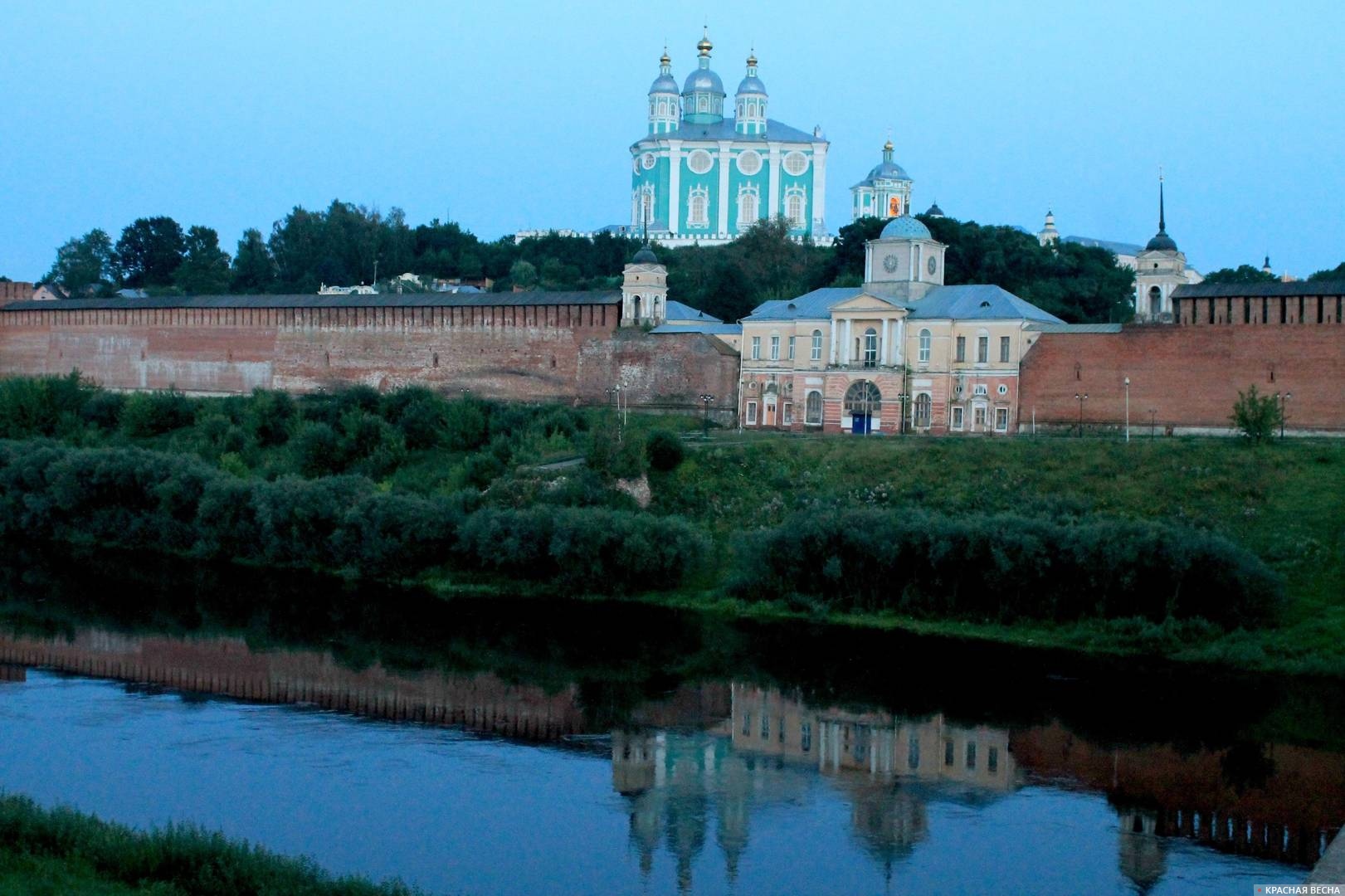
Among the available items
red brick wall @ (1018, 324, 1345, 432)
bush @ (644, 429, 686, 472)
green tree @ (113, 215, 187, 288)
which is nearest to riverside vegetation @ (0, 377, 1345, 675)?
bush @ (644, 429, 686, 472)

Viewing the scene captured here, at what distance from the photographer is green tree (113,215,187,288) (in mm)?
52312

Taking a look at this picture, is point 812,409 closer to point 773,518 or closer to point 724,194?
point 773,518

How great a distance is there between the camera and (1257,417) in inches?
854

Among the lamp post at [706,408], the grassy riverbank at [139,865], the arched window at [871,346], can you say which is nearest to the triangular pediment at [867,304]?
the arched window at [871,346]

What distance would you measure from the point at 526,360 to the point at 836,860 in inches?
767

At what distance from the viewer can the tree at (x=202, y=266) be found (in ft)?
154

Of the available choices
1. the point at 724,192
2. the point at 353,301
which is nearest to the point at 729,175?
the point at 724,192

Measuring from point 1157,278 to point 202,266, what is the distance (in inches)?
1278

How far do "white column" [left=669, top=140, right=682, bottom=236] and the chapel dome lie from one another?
81.5 feet

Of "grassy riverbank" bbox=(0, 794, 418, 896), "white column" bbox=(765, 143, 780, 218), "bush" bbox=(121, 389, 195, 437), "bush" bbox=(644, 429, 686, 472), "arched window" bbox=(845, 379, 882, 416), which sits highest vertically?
"white column" bbox=(765, 143, 780, 218)

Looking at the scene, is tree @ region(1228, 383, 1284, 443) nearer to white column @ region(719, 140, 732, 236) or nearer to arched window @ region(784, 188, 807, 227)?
white column @ region(719, 140, 732, 236)

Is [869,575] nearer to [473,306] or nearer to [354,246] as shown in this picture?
[473,306]

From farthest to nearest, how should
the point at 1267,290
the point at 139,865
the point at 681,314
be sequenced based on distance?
the point at 681,314, the point at 1267,290, the point at 139,865

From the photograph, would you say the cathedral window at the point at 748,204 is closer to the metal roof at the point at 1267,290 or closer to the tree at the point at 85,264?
the tree at the point at 85,264
